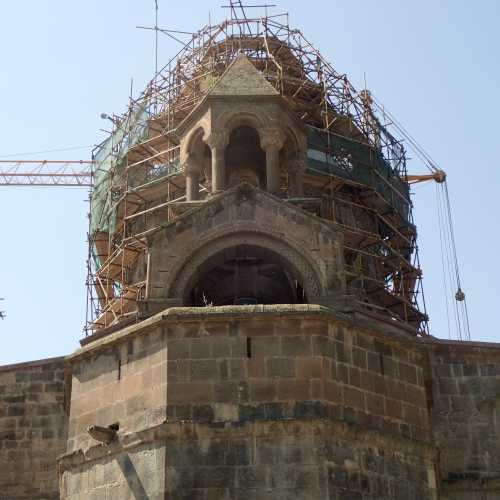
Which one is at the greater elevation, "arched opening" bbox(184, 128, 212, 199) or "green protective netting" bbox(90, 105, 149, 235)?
"green protective netting" bbox(90, 105, 149, 235)

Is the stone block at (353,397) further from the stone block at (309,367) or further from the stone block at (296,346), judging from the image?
the stone block at (296,346)

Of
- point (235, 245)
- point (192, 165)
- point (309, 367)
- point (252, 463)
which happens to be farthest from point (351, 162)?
point (252, 463)

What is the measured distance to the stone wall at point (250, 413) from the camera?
15.6 m

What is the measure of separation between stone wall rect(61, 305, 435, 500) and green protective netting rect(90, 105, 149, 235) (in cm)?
1264

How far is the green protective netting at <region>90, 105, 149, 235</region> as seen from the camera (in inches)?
1167

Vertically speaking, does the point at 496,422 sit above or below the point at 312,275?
below

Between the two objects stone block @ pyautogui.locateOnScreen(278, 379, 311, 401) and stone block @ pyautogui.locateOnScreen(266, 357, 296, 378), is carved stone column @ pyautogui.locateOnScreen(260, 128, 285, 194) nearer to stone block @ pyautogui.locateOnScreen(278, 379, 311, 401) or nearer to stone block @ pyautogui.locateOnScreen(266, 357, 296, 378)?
stone block @ pyautogui.locateOnScreen(266, 357, 296, 378)

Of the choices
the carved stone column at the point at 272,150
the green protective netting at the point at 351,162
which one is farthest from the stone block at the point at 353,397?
the green protective netting at the point at 351,162

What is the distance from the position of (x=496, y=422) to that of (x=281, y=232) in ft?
19.4

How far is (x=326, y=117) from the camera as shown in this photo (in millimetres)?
28484

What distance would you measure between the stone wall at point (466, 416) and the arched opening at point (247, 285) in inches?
124

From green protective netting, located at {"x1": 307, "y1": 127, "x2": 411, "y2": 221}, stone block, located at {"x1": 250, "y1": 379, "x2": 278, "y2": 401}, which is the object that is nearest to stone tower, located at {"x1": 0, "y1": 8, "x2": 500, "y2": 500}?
stone block, located at {"x1": 250, "y1": 379, "x2": 278, "y2": 401}

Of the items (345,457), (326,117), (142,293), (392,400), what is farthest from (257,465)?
(326,117)

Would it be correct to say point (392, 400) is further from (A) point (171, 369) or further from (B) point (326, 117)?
(B) point (326, 117)
